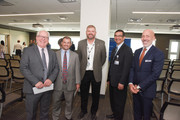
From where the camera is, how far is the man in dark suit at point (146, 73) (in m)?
1.61

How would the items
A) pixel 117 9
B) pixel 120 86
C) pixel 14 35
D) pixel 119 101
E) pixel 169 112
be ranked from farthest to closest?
1. pixel 14 35
2. pixel 117 9
3. pixel 119 101
4. pixel 120 86
5. pixel 169 112

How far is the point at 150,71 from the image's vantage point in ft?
5.52

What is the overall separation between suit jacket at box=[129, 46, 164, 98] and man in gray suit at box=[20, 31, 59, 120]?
1.30 m

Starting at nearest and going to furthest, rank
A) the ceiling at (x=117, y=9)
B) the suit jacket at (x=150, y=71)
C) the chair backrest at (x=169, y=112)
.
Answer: the chair backrest at (x=169, y=112) → the suit jacket at (x=150, y=71) → the ceiling at (x=117, y=9)

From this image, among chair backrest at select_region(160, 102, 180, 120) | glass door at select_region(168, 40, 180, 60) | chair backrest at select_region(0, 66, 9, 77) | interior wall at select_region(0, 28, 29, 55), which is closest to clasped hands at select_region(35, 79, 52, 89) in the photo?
chair backrest at select_region(160, 102, 180, 120)

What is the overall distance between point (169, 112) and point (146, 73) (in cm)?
56

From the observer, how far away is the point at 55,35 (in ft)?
47.9

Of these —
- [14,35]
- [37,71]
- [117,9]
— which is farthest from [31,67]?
[14,35]

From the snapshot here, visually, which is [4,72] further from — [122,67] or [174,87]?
[174,87]

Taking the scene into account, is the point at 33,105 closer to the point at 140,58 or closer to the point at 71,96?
the point at 71,96

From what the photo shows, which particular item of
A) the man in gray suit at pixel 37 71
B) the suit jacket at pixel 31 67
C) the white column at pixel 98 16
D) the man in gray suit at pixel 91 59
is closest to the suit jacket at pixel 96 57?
the man in gray suit at pixel 91 59

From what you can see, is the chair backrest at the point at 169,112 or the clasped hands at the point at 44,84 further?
the clasped hands at the point at 44,84

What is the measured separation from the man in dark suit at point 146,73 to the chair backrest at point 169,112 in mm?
350

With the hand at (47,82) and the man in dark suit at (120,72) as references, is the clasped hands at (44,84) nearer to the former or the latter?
the hand at (47,82)
